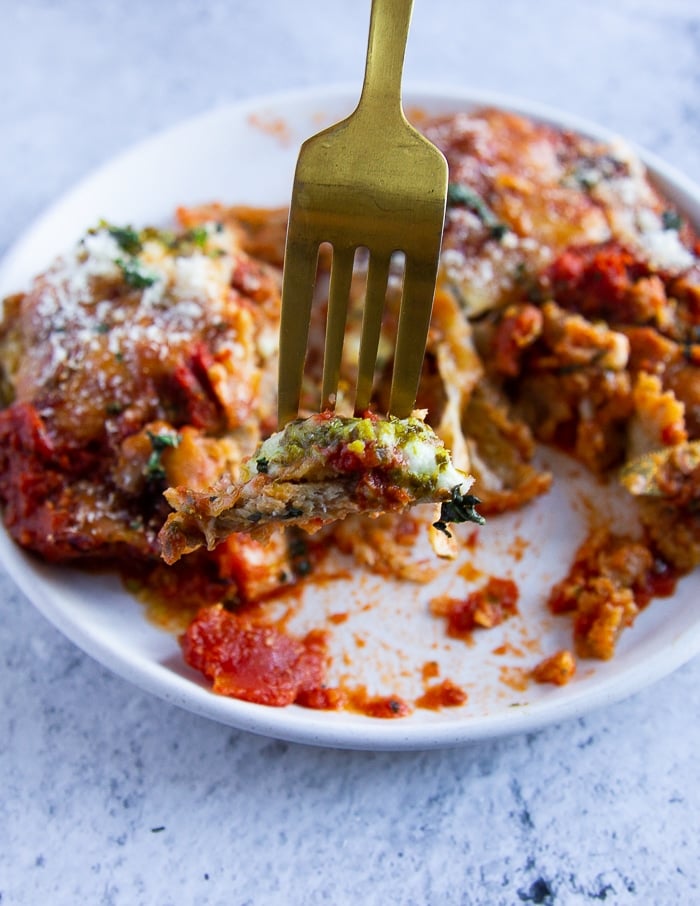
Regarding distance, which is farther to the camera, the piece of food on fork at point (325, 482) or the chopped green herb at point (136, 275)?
the chopped green herb at point (136, 275)

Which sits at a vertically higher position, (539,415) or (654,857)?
(539,415)

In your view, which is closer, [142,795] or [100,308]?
[142,795]

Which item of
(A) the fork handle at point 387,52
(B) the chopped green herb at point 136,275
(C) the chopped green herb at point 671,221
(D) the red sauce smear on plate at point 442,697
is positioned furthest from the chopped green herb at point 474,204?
(D) the red sauce smear on plate at point 442,697

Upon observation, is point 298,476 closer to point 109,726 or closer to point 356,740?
point 356,740

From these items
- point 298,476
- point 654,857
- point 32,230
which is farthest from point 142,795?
point 32,230

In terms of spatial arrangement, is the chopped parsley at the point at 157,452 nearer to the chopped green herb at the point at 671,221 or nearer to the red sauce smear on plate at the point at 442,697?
the red sauce smear on plate at the point at 442,697

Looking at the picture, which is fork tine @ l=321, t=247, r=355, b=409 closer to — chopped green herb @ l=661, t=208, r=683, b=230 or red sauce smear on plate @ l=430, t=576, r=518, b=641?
red sauce smear on plate @ l=430, t=576, r=518, b=641

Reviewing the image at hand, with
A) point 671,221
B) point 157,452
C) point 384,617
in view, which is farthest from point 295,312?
point 671,221
